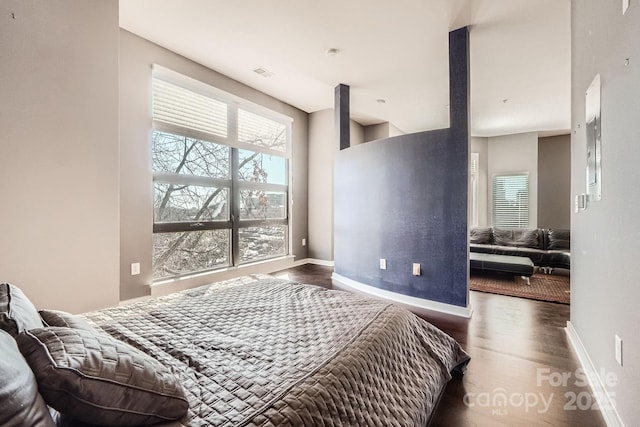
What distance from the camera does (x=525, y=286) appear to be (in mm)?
4012

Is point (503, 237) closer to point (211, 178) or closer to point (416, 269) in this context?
point (416, 269)

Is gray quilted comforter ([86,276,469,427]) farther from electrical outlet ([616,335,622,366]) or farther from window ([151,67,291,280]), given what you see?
window ([151,67,291,280])

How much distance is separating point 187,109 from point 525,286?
5132 millimetres

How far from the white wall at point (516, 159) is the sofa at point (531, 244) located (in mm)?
1199

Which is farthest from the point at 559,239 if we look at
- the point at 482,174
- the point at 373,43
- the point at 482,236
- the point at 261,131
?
the point at 261,131

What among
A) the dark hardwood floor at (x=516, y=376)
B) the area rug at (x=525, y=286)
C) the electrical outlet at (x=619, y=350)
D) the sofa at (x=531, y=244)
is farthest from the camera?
the sofa at (x=531, y=244)

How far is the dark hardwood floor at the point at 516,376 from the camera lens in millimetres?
1556

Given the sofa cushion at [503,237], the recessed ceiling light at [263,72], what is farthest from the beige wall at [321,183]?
the sofa cushion at [503,237]

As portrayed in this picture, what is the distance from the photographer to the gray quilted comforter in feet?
2.93

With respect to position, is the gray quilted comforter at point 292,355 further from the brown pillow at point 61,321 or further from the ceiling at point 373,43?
the ceiling at point 373,43

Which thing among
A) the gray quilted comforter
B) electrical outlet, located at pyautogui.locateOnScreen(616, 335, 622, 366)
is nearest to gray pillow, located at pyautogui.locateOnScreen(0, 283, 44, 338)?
the gray quilted comforter

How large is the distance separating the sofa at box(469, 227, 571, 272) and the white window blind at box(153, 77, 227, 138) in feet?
14.8

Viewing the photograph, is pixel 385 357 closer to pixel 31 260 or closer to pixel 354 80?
pixel 31 260

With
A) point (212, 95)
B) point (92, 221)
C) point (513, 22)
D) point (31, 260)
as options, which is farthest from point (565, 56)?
point (31, 260)
